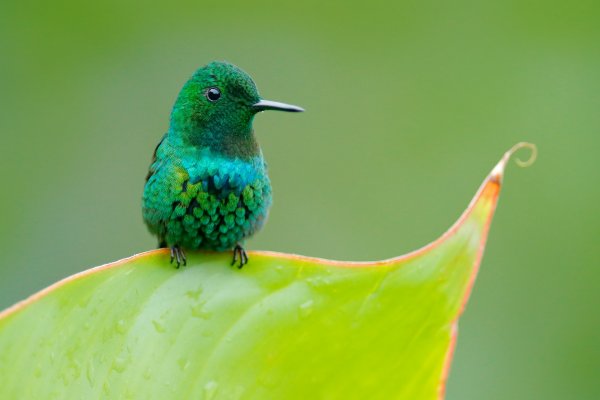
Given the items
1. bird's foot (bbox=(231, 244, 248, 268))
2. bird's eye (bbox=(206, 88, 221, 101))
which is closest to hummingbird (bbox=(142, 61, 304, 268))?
bird's eye (bbox=(206, 88, 221, 101))

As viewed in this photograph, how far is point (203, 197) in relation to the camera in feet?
7.34

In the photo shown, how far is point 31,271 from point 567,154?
9.48 feet

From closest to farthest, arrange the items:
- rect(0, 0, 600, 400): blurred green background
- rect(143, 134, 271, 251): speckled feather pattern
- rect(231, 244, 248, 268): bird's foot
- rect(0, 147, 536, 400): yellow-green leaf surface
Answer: rect(0, 147, 536, 400): yellow-green leaf surface → rect(231, 244, 248, 268): bird's foot → rect(143, 134, 271, 251): speckled feather pattern → rect(0, 0, 600, 400): blurred green background

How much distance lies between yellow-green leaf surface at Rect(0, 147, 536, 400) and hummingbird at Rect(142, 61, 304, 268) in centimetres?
88

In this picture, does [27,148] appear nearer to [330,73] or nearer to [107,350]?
[330,73]

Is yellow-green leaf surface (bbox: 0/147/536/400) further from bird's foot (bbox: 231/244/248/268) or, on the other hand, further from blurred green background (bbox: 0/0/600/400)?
blurred green background (bbox: 0/0/600/400)

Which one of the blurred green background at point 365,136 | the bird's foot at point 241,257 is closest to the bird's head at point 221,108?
the bird's foot at point 241,257

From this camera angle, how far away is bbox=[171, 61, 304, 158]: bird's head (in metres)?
2.27

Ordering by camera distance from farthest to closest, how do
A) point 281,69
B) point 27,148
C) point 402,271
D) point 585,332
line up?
1. point 281,69
2. point 27,148
3. point 585,332
4. point 402,271

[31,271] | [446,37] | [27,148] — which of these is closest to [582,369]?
[446,37]

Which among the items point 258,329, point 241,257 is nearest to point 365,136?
point 241,257

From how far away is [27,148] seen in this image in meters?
4.60

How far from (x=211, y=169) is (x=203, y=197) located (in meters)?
0.08

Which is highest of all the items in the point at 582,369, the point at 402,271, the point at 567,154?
the point at 402,271
